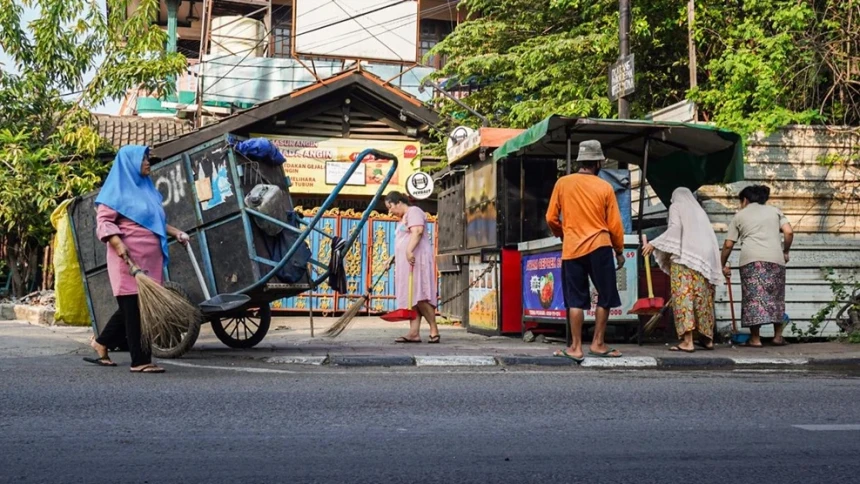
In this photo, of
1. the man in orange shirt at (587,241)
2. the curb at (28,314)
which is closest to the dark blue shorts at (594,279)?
the man in orange shirt at (587,241)

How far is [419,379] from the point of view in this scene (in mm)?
6758

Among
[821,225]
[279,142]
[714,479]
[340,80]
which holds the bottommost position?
[714,479]

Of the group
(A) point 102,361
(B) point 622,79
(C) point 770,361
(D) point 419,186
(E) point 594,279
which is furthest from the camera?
(D) point 419,186

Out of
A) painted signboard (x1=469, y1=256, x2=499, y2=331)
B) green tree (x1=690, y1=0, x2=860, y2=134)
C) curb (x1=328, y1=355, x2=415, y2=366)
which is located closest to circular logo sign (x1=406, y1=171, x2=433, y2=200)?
painted signboard (x1=469, y1=256, x2=499, y2=331)

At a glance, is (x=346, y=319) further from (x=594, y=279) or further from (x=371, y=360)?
(x=594, y=279)

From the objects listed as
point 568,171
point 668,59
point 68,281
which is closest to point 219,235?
point 68,281

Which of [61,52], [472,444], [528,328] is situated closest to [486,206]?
[528,328]

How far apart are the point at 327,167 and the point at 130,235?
12.7 meters

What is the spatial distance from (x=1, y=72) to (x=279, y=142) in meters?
5.54

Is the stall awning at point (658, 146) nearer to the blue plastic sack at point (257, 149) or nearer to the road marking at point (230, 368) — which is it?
the blue plastic sack at point (257, 149)

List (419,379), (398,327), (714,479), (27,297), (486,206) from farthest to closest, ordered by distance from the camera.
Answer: (27,297)
(398,327)
(486,206)
(419,379)
(714,479)

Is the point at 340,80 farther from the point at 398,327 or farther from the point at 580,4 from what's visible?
the point at 398,327

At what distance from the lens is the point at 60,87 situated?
1670cm

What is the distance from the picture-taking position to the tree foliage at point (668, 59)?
41.7 feet
